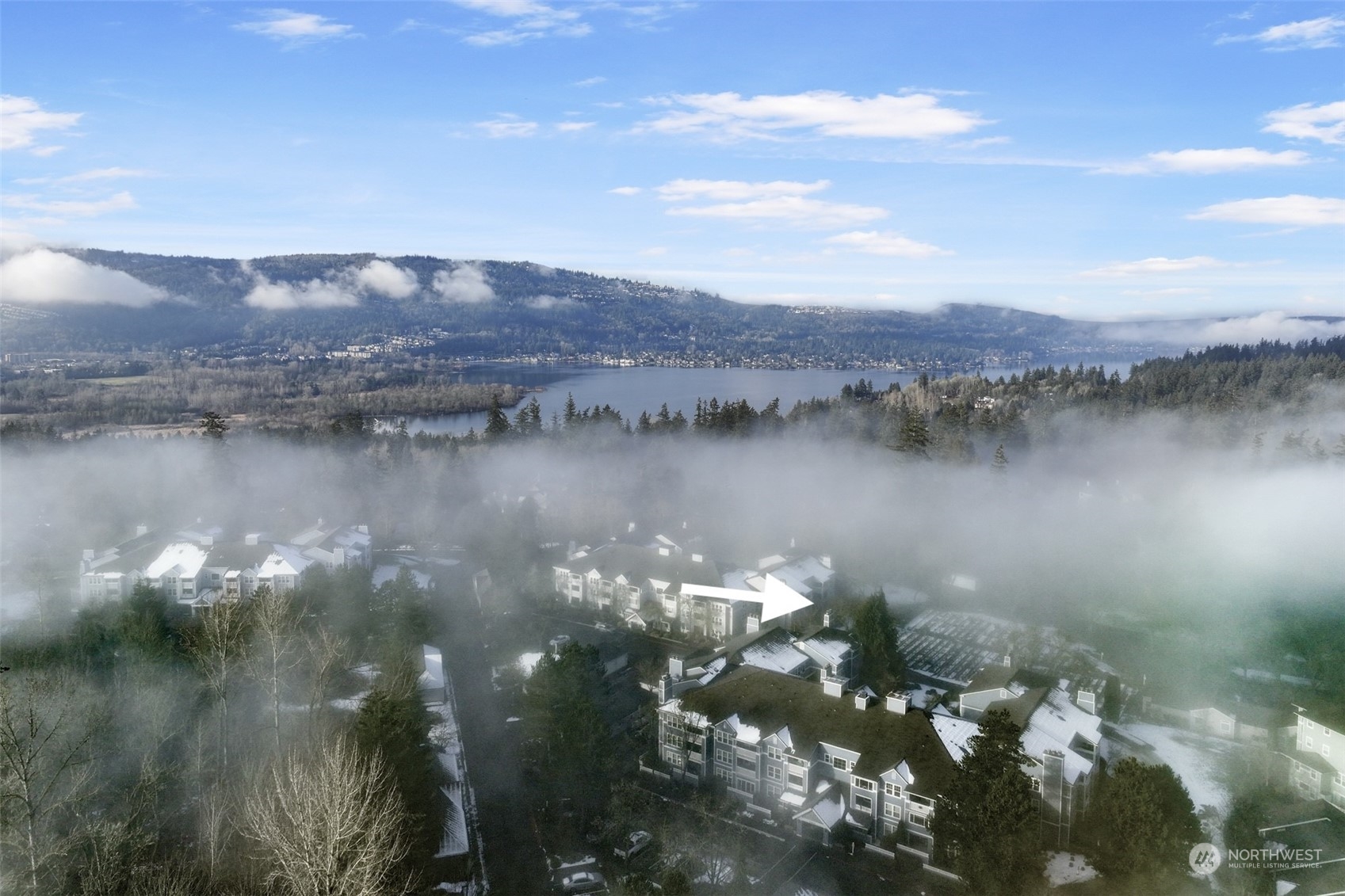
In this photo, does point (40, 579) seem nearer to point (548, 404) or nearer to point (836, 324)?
point (548, 404)

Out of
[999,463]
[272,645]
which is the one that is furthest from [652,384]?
[272,645]

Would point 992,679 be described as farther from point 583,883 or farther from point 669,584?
point 669,584

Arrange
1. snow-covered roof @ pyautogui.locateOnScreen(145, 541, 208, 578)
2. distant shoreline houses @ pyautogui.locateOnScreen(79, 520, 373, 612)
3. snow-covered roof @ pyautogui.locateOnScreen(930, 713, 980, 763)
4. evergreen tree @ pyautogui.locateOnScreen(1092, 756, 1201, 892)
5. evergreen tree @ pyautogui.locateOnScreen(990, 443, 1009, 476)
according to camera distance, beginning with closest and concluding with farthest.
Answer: evergreen tree @ pyautogui.locateOnScreen(1092, 756, 1201, 892), snow-covered roof @ pyautogui.locateOnScreen(930, 713, 980, 763), distant shoreline houses @ pyautogui.locateOnScreen(79, 520, 373, 612), snow-covered roof @ pyautogui.locateOnScreen(145, 541, 208, 578), evergreen tree @ pyautogui.locateOnScreen(990, 443, 1009, 476)

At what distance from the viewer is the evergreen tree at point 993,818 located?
8.27 metres

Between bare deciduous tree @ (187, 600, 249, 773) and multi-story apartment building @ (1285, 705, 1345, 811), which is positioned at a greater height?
bare deciduous tree @ (187, 600, 249, 773)

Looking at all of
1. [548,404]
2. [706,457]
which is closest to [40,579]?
[706,457]

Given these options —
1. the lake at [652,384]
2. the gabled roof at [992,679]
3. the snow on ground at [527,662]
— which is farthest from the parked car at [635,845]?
the lake at [652,384]

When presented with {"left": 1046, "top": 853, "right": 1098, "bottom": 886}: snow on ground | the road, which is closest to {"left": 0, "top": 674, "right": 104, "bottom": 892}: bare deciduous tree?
the road

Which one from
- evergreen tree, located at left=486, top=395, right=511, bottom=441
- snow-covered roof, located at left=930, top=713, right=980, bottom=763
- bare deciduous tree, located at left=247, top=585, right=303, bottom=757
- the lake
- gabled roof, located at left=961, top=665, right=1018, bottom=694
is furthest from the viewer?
the lake

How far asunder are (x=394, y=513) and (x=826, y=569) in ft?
44.0

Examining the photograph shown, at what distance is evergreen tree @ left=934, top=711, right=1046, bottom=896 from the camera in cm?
827

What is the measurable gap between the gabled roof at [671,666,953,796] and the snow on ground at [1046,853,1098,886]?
1.44 meters

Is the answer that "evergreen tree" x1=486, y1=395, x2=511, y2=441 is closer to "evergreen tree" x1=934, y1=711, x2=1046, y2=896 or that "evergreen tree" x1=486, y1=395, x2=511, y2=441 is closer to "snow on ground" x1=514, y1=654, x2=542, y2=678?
"snow on ground" x1=514, y1=654, x2=542, y2=678

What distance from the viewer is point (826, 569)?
64.5 feet
